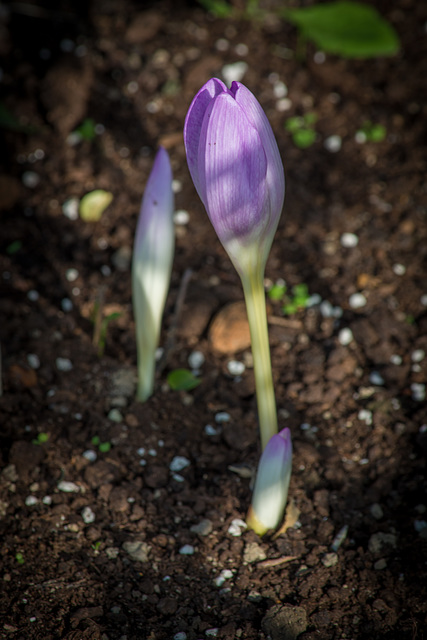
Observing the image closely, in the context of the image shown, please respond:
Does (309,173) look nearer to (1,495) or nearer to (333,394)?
(333,394)

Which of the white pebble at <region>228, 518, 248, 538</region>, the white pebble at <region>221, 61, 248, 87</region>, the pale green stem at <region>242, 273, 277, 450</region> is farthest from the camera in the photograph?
the white pebble at <region>221, 61, 248, 87</region>

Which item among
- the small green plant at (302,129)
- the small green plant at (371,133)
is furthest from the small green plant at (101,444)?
the small green plant at (371,133)

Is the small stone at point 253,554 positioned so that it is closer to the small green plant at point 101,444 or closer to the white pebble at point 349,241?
the small green plant at point 101,444

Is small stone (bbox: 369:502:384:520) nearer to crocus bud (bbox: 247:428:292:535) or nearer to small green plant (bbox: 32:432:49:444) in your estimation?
crocus bud (bbox: 247:428:292:535)

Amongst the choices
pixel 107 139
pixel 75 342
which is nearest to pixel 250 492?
pixel 75 342

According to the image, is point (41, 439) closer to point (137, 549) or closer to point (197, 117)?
point (137, 549)

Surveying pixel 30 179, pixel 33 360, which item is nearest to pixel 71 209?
pixel 30 179

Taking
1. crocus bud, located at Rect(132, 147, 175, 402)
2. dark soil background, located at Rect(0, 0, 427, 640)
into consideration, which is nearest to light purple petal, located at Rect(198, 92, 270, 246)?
crocus bud, located at Rect(132, 147, 175, 402)
